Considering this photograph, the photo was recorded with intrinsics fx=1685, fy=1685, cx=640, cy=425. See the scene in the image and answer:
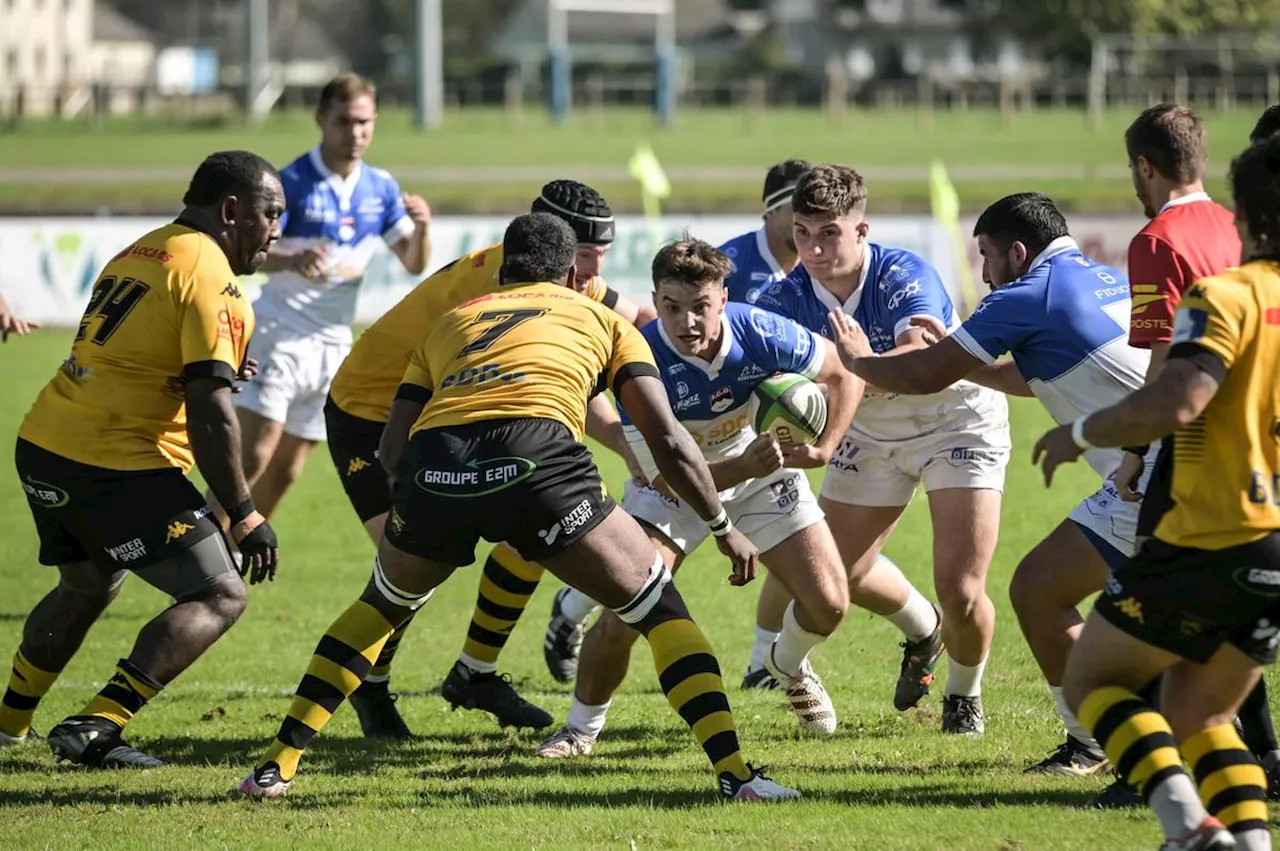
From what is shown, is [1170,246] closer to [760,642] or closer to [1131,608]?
[1131,608]

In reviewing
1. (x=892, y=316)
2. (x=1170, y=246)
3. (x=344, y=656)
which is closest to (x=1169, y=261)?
(x=1170, y=246)

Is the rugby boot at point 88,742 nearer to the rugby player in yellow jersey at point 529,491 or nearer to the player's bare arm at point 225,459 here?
the rugby player in yellow jersey at point 529,491

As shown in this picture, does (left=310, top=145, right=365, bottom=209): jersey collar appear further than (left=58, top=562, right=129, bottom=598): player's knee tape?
Yes

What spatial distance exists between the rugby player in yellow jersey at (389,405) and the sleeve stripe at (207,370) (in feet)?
3.93

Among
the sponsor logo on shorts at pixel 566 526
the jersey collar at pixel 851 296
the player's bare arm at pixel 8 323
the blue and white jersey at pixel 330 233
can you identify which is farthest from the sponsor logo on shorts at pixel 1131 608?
the blue and white jersey at pixel 330 233

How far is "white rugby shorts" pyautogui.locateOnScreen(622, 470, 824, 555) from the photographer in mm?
6625

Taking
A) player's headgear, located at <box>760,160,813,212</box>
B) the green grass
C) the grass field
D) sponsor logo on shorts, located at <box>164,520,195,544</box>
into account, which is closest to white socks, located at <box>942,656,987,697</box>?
the green grass

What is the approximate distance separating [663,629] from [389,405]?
219 centimetres

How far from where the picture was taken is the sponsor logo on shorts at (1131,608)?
467 cm

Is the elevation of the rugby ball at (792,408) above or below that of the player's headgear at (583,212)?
below

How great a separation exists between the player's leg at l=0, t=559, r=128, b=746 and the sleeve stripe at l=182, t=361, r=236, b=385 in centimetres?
102

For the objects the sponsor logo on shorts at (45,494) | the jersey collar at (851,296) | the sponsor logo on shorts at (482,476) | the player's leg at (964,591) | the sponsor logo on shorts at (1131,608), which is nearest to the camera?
the sponsor logo on shorts at (1131,608)

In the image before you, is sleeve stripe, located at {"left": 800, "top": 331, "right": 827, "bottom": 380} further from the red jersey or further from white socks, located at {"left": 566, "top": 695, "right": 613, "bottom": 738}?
white socks, located at {"left": 566, "top": 695, "right": 613, "bottom": 738}

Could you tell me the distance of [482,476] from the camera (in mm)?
5539
